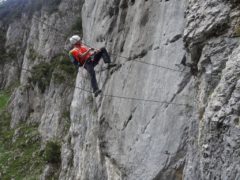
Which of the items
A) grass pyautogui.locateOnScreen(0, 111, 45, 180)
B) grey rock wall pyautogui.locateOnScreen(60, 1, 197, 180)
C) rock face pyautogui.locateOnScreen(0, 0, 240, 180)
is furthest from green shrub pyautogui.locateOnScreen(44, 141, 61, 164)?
grey rock wall pyautogui.locateOnScreen(60, 1, 197, 180)

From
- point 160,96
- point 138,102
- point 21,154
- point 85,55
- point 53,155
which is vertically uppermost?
point 85,55

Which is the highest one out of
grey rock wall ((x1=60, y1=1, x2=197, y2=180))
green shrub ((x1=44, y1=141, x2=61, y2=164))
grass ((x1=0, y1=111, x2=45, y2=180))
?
grey rock wall ((x1=60, y1=1, x2=197, y2=180))

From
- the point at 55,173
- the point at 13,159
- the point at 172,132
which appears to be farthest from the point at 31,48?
the point at 172,132

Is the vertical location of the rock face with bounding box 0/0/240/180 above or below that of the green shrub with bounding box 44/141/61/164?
above

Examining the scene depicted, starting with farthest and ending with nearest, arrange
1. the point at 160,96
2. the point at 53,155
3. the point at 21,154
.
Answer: the point at 21,154
the point at 53,155
the point at 160,96

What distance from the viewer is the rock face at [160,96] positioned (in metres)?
8.13

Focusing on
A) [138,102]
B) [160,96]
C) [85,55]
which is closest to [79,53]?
[85,55]

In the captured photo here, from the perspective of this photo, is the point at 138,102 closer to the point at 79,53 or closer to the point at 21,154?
the point at 79,53

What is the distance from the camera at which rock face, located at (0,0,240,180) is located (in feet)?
26.7

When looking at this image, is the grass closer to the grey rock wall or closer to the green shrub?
the green shrub

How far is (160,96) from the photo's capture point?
1250cm

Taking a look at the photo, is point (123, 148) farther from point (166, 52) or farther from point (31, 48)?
point (31, 48)

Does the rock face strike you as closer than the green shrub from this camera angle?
Yes

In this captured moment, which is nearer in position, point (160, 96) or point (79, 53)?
point (160, 96)
